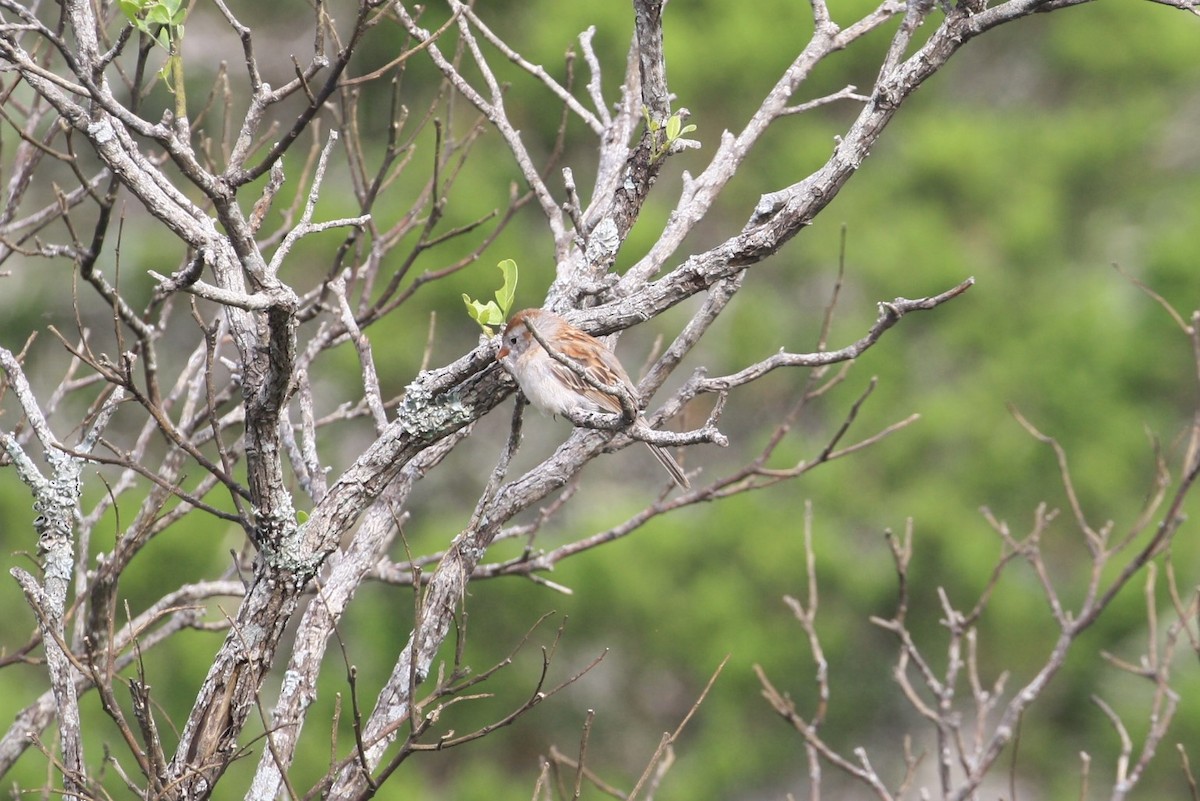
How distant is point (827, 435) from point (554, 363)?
20.8 ft

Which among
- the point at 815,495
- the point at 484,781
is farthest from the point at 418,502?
the point at 815,495

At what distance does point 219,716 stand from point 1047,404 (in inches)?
311

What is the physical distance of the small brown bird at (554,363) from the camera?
258 centimetres

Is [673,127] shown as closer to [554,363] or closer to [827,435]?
[554,363]

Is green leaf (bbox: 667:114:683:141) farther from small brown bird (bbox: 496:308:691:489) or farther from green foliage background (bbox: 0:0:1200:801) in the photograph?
green foliage background (bbox: 0:0:1200:801)

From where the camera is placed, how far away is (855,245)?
966cm

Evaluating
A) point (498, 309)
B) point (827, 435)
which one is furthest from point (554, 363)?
point (827, 435)

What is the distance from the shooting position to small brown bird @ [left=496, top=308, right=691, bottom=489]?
2578 millimetres

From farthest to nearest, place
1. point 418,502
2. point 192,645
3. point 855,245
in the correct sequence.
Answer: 1. point 418,502
2. point 855,245
3. point 192,645

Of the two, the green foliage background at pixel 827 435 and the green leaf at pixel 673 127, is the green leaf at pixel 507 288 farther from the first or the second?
the green foliage background at pixel 827 435

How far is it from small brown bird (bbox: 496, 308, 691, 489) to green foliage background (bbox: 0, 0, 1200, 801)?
492 centimetres

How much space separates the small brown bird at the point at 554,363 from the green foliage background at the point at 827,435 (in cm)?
492

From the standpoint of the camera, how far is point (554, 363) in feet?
9.37

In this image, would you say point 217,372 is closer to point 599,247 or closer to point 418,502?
point 418,502
